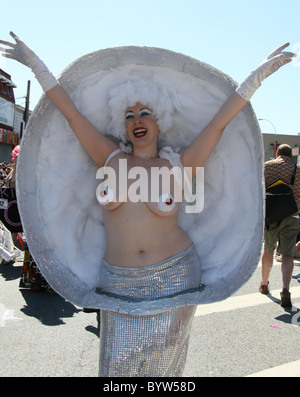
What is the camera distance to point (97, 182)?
89.0 inches

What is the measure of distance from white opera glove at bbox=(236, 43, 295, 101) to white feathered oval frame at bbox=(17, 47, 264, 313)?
13 centimetres

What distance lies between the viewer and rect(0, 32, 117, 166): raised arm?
6.42ft

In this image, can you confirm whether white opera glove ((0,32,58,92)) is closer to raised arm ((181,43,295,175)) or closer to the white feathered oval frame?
the white feathered oval frame

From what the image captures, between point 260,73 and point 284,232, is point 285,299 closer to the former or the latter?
point 284,232

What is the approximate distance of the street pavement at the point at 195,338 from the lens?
282 centimetres

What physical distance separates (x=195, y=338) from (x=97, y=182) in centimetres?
181

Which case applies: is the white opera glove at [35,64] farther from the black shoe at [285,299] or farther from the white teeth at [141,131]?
the black shoe at [285,299]

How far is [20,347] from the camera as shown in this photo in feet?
10.3

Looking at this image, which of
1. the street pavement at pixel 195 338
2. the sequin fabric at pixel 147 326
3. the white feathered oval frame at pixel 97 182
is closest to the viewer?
the sequin fabric at pixel 147 326

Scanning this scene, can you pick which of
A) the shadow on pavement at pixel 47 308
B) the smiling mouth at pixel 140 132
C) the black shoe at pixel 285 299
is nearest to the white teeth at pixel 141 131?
the smiling mouth at pixel 140 132

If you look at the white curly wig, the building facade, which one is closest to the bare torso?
the white curly wig

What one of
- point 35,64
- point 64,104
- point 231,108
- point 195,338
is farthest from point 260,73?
point 195,338
